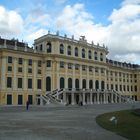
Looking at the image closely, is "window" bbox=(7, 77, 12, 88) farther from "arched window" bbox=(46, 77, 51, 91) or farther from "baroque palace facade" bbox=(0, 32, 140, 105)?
"arched window" bbox=(46, 77, 51, 91)

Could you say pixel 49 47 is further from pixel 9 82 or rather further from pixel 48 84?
pixel 9 82

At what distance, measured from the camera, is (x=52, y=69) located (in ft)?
242

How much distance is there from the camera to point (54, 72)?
73.7 metres

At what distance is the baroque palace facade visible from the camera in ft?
219

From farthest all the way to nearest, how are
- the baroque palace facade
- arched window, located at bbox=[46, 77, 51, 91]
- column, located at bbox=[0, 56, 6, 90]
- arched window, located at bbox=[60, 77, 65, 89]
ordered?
1. arched window, located at bbox=[60, 77, 65, 89]
2. arched window, located at bbox=[46, 77, 51, 91]
3. the baroque palace facade
4. column, located at bbox=[0, 56, 6, 90]

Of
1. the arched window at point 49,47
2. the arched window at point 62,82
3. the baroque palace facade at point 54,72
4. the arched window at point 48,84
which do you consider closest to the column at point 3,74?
the baroque palace facade at point 54,72

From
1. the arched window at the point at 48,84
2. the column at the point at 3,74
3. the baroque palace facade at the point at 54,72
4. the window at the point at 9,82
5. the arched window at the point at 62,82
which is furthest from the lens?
the arched window at the point at 62,82

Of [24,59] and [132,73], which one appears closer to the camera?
[24,59]

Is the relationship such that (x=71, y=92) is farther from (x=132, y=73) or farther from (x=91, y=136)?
(x=91, y=136)

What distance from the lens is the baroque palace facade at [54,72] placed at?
219ft

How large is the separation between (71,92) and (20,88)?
1422 cm

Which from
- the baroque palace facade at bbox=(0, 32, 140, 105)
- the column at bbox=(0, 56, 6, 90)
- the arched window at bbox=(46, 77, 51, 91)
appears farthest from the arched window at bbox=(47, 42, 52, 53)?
the column at bbox=(0, 56, 6, 90)

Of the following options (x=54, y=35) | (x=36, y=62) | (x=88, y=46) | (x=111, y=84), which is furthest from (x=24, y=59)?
(x=111, y=84)

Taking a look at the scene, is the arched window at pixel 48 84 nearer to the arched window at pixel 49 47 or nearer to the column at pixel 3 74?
the arched window at pixel 49 47
